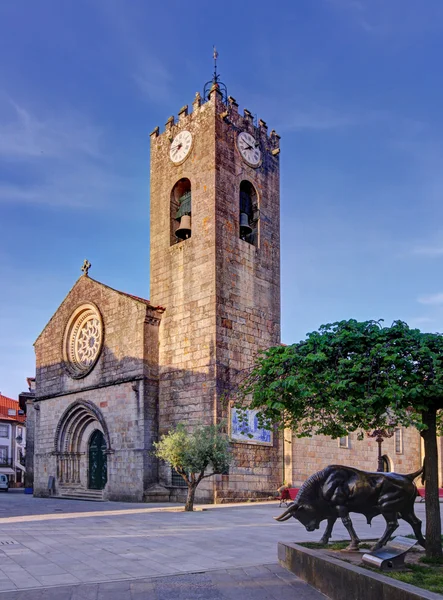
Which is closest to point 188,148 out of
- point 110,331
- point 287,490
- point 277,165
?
point 277,165

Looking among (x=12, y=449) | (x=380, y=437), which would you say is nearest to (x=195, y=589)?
(x=380, y=437)

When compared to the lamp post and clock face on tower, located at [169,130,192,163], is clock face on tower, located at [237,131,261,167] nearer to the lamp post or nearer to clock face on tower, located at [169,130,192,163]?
clock face on tower, located at [169,130,192,163]

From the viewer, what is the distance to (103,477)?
27719 millimetres

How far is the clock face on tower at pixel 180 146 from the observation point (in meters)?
27.2

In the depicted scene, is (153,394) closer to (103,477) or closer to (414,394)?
(103,477)

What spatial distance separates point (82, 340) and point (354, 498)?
923 inches

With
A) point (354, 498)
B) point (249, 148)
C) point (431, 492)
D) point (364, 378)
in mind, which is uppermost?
point (249, 148)

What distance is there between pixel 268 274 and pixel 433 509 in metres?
19.3

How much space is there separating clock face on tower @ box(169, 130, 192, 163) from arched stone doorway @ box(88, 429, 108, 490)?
12.8m

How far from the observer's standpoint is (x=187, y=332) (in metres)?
24.9

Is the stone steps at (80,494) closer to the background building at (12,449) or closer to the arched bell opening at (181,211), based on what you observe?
the arched bell opening at (181,211)

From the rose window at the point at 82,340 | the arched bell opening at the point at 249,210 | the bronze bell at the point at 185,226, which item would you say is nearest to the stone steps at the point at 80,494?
the rose window at the point at 82,340

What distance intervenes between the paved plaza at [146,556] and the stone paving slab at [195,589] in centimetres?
1

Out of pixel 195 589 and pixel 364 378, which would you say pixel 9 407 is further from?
pixel 364 378
